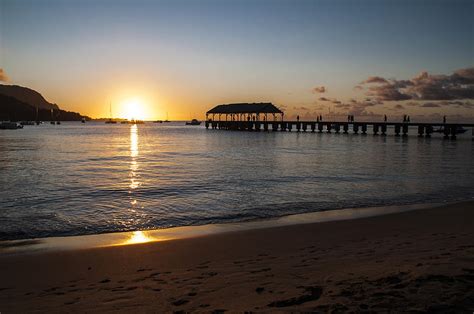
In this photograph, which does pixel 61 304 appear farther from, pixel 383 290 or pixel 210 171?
pixel 210 171

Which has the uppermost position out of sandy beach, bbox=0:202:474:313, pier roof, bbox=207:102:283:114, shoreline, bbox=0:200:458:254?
pier roof, bbox=207:102:283:114

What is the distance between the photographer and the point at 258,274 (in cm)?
530

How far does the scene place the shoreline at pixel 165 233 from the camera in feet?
24.1

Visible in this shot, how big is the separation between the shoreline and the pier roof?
245ft

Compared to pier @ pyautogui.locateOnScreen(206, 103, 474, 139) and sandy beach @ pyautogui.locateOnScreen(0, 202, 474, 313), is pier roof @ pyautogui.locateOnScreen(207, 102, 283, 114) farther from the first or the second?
sandy beach @ pyautogui.locateOnScreen(0, 202, 474, 313)

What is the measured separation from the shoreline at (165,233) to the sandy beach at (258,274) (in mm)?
519

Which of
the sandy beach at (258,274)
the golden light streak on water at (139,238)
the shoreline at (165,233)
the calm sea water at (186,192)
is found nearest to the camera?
the sandy beach at (258,274)

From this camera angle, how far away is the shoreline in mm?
7344

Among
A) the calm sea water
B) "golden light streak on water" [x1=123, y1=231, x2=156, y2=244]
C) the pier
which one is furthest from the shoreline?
the pier

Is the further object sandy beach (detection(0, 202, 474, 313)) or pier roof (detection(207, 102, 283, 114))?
pier roof (detection(207, 102, 283, 114))

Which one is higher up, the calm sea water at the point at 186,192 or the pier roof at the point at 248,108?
the pier roof at the point at 248,108

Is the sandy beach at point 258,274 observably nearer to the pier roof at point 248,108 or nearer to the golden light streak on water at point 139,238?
the golden light streak on water at point 139,238

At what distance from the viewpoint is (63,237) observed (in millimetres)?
8133

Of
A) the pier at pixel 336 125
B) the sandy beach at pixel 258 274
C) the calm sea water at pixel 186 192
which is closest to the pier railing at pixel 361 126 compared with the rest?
the pier at pixel 336 125
